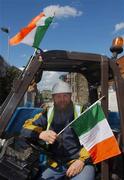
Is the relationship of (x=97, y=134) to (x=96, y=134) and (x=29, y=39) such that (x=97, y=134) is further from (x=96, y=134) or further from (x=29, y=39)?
(x=29, y=39)

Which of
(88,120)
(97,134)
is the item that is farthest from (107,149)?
(88,120)

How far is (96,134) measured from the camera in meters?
3.30

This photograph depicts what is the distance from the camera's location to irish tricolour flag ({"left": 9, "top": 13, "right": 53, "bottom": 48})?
303 centimetres

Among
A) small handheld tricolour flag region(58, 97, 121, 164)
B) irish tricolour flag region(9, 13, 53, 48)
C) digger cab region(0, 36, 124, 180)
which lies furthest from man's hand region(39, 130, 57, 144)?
irish tricolour flag region(9, 13, 53, 48)

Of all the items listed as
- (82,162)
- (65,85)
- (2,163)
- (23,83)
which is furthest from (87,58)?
(2,163)

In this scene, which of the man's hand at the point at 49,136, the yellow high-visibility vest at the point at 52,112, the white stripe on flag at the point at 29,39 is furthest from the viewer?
the yellow high-visibility vest at the point at 52,112

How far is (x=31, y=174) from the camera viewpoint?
3271mm

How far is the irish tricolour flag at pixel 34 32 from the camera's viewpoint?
3.03 metres

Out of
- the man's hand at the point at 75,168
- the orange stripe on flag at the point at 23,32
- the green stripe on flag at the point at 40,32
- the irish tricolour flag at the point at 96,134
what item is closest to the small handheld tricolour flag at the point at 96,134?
the irish tricolour flag at the point at 96,134

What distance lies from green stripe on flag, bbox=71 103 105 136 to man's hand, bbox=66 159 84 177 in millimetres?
242

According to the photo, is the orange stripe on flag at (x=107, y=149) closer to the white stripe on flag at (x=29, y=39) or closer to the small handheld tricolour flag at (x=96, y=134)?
the small handheld tricolour flag at (x=96, y=134)

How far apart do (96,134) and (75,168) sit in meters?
0.34

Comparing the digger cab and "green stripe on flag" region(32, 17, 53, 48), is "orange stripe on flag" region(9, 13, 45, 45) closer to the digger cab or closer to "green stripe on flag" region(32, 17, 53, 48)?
"green stripe on flag" region(32, 17, 53, 48)

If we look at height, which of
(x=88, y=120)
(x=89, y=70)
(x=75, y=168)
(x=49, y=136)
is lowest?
(x=75, y=168)
